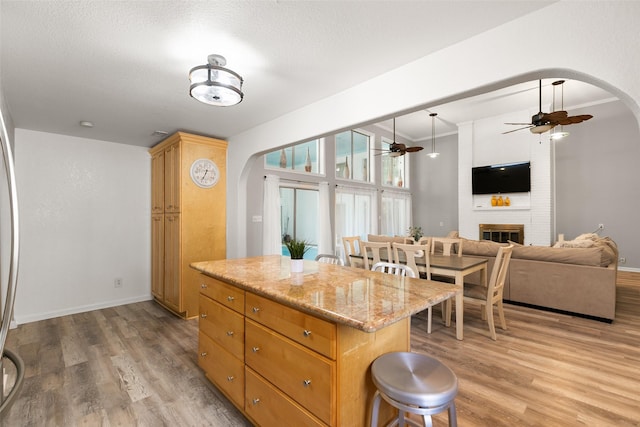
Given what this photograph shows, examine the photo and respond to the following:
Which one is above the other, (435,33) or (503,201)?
(435,33)

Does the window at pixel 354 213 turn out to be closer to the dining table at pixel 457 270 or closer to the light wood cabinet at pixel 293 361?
the dining table at pixel 457 270

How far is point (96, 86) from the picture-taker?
251cm

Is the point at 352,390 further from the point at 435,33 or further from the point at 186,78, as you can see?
the point at 186,78

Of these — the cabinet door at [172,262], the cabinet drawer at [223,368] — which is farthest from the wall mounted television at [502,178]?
the cabinet drawer at [223,368]

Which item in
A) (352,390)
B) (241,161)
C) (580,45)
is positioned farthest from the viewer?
(241,161)

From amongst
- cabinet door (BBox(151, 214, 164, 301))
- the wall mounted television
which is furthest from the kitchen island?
the wall mounted television

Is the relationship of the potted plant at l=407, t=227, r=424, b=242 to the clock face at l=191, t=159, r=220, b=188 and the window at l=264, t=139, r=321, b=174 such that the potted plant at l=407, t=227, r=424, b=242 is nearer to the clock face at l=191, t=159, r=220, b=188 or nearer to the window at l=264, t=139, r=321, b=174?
the window at l=264, t=139, r=321, b=174

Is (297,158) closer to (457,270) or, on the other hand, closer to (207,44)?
(457,270)

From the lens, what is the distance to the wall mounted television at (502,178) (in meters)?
6.35

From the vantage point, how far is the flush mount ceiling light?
6.56 feet

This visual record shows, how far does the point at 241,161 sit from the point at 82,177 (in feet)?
7.53

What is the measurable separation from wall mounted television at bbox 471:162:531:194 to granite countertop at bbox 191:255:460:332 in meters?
5.92

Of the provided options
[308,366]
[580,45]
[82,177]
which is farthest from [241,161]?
[580,45]

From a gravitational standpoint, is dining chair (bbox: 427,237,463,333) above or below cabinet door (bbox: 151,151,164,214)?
below
